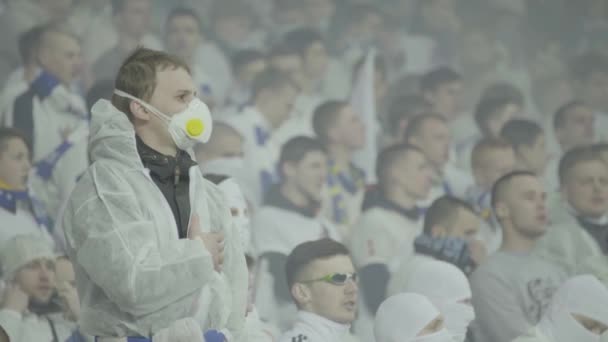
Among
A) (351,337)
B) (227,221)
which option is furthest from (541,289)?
(227,221)

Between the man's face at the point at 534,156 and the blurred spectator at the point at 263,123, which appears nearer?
the blurred spectator at the point at 263,123

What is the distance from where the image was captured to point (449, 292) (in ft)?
18.9

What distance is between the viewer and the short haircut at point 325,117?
8.38m

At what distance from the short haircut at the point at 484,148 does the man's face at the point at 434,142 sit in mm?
340

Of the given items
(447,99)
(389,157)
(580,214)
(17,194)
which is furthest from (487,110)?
(17,194)

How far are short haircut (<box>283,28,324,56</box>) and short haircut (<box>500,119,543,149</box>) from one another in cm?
184

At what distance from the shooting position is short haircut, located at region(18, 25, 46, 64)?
7.46 meters

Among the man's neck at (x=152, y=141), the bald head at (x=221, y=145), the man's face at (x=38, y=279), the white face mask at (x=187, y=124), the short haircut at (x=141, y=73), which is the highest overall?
the short haircut at (x=141, y=73)

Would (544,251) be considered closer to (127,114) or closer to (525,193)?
(525,193)

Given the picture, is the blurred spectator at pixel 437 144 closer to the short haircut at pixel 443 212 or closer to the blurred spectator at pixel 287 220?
the blurred spectator at pixel 287 220

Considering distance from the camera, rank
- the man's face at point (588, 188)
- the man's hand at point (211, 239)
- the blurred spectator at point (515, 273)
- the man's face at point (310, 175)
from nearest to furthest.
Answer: the man's hand at point (211, 239), the blurred spectator at point (515, 273), the man's face at point (588, 188), the man's face at point (310, 175)

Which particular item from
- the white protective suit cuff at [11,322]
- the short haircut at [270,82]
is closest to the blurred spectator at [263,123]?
the short haircut at [270,82]

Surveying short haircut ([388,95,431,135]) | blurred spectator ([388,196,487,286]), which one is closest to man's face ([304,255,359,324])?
blurred spectator ([388,196,487,286])

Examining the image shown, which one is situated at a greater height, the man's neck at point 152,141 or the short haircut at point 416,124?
the man's neck at point 152,141
